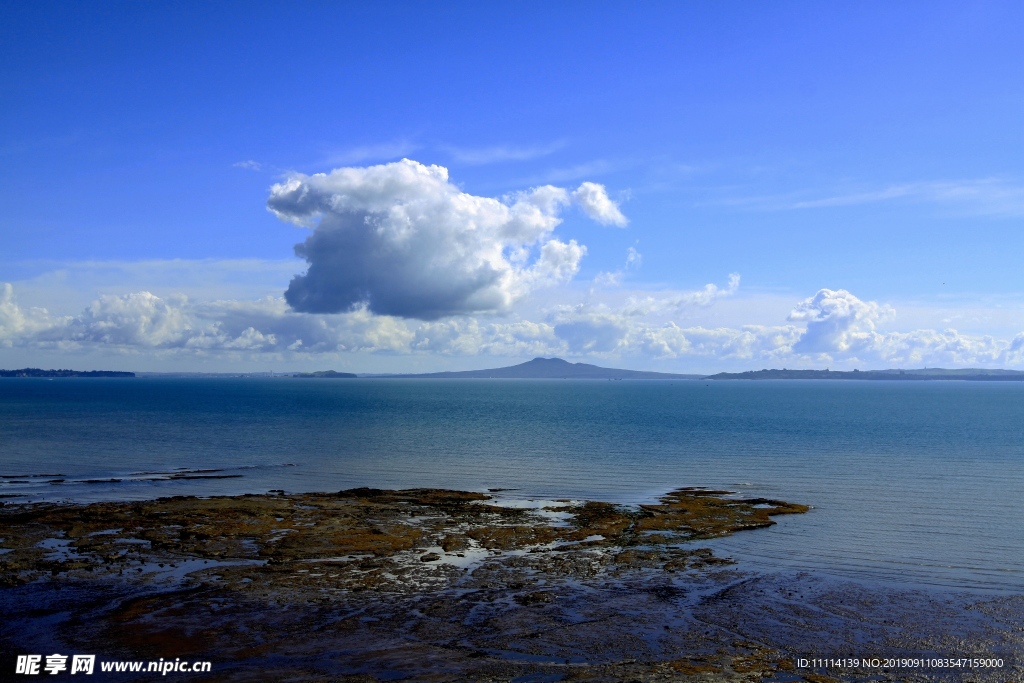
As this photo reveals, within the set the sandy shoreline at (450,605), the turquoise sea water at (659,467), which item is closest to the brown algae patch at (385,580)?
the sandy shoreline at (450,605)

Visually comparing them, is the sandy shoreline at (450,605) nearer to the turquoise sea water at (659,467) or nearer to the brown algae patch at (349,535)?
the brown algae patch at (349,535)

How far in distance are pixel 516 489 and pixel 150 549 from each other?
2504cm

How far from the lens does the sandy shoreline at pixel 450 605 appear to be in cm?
1881

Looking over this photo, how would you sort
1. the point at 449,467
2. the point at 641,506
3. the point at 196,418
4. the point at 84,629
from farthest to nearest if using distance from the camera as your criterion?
the point at 196,418 < the point at 449,467 < the point at 641,506 < the point at 84,629

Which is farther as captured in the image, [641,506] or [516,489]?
[516,489]

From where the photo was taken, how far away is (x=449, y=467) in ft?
199

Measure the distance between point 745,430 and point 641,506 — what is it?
2288 inches

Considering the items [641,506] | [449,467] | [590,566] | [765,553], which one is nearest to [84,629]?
[590,566]

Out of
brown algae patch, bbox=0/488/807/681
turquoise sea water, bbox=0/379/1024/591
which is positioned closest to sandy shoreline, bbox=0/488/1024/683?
brown algae patch, bbox=0/488/807/681

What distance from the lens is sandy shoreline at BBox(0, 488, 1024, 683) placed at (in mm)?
18812

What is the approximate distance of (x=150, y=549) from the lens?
30.1 meters

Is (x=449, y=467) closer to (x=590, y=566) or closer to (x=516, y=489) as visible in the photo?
(x=516, y=489)

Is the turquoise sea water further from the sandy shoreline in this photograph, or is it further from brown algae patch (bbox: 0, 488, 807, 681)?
brown algae patch (bbox: 0, 488, 807, 681)

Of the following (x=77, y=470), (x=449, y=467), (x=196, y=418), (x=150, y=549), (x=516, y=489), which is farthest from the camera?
(x=196, y=418)
